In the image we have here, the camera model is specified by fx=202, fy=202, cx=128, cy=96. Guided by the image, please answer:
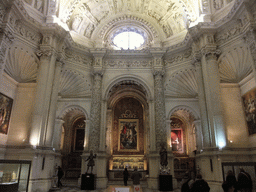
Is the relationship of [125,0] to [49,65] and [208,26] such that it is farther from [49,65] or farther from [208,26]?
[49,65]

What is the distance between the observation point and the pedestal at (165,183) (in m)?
11.5

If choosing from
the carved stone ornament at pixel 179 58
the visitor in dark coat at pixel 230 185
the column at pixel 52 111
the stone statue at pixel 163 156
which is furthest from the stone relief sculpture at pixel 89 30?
the visitor in dark coat at pixel 230 185

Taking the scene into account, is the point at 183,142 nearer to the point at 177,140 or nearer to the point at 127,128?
the point at 177,140

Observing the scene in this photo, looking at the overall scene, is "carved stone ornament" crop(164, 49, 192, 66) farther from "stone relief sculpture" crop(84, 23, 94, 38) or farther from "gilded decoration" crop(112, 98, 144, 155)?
"gilded decoration" crop(112, 98, 144, 155)

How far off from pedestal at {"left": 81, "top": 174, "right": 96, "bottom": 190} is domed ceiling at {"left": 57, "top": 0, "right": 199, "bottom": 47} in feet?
32.5

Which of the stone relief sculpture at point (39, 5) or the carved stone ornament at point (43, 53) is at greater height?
the stone relief sculpture at point (39, 5)

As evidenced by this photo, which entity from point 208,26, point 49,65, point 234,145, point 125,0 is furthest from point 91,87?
point 234,145

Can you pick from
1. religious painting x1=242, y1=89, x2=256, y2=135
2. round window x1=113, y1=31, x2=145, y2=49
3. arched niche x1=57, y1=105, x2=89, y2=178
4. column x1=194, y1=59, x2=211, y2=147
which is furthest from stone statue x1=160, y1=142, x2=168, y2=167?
round window x1=113, y1=31, x2=145, y2=49

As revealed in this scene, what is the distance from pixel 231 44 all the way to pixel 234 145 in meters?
5.73

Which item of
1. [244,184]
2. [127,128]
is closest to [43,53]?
[127,128]

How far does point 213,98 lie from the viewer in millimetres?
11039

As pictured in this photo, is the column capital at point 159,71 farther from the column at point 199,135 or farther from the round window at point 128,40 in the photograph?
the column at point 199,135

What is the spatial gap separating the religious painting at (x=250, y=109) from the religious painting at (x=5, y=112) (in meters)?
14.1

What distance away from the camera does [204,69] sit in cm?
1173
